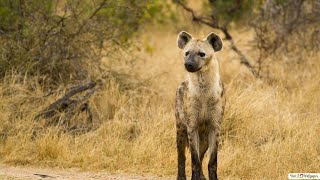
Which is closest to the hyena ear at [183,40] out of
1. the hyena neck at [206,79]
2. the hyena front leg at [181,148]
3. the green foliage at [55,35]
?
the hyena neck at [206,79]

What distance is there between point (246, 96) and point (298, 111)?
2.12ft

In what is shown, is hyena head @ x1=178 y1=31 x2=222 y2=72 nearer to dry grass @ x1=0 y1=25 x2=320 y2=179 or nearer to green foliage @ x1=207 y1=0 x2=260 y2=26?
dry grass @ x1=0 y1=25 x2=320 y2=179

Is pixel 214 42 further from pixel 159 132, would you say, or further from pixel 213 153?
pixel 159 132

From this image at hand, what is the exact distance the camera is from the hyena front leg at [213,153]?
5.41 meters

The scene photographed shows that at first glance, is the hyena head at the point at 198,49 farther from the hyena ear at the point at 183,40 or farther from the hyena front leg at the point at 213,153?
the hyena front leg at the point at 213,153

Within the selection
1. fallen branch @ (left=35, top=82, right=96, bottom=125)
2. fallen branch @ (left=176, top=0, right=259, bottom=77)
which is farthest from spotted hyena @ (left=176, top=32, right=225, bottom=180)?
fallen branch @ (left=176, top=0, right=259, bottom=77)

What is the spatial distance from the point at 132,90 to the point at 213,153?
3.08 meters

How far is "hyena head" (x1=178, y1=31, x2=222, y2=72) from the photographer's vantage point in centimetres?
531

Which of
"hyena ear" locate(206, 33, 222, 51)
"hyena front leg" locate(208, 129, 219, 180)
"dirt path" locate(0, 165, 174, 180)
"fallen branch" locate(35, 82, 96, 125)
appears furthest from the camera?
"fallen branch" locate(35, 82, 96, 125)

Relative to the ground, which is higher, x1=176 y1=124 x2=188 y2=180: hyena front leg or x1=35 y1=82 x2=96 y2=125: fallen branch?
x1=35 y1=82 x2=96 y2=125: fallen branch

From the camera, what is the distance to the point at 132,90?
837cm

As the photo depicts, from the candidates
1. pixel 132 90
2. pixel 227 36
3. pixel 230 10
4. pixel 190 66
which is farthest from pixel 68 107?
pixel 230 10

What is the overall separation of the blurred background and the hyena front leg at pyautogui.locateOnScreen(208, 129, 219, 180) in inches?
25.6

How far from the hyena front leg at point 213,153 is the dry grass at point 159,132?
2.13ft
